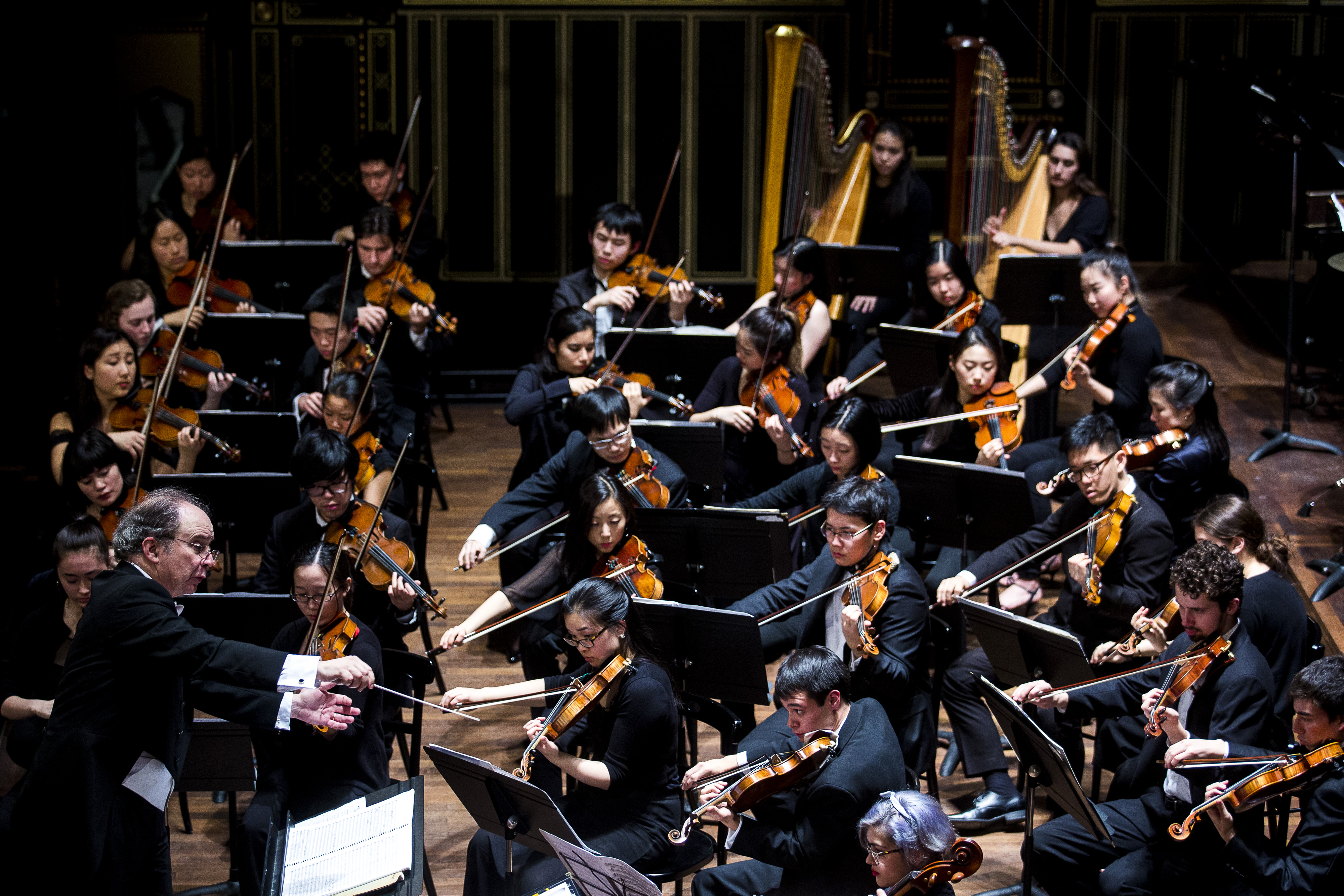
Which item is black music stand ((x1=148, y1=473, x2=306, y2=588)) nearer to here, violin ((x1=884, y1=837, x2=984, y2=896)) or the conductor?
the conductor

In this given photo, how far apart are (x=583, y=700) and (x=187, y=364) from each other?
2.83 meters

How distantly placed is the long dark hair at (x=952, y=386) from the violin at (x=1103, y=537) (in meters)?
0.88

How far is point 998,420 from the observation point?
4.80 m

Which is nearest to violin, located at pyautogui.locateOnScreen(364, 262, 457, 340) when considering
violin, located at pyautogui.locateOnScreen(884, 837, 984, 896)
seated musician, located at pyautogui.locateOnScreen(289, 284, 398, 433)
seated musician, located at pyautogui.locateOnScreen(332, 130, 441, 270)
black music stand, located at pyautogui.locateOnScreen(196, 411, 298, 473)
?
seated musician, located at pyautogui.locateOnScreen(289, 284, 398, 433)

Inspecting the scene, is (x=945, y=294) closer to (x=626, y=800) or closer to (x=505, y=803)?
(x=626, y=800)

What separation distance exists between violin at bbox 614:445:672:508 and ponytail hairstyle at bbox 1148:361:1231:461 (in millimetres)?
1633

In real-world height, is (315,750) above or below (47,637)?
below

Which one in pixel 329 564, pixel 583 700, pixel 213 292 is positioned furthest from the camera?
pixel 213 292

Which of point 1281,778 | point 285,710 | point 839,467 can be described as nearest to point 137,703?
point 285,710

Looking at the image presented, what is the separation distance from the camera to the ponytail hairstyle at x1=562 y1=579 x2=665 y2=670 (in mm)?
3283

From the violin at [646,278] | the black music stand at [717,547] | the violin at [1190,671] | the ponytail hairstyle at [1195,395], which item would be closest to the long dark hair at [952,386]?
the ponytail hairstyle at [1195,395]

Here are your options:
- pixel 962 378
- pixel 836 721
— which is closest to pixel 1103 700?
pixel 836 721

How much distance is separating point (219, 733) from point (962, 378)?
2710 millimetres

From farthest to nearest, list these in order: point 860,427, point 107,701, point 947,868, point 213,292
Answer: point 213,292 → point 860,427 → point 107,701 → point 947,868
